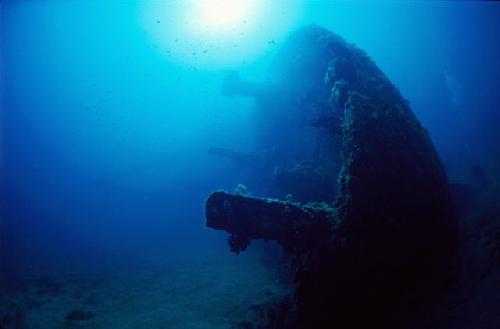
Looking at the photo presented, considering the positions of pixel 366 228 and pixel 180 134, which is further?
pixel 180 134

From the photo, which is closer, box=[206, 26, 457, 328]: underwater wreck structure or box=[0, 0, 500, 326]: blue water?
box=[206, 26, 457, 328]: underwater wreck structure

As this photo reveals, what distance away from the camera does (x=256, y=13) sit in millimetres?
48562

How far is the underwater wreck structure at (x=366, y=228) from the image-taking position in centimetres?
413

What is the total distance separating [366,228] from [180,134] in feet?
191

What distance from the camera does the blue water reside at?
52.0 ft

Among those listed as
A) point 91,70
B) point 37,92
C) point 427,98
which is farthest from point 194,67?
point 427,98

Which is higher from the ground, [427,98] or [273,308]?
[427,98]

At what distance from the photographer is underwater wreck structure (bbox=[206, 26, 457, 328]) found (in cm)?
413

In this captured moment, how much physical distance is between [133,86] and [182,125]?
3868 centimetres

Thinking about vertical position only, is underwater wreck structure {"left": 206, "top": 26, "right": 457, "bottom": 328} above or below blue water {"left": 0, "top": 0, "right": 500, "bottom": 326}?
below

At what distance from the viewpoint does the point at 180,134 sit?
6000cm

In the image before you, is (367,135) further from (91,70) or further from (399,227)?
(91,70)

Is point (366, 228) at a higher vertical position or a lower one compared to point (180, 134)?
lower

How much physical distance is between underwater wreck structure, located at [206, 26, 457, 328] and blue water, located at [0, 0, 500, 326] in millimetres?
6471
